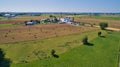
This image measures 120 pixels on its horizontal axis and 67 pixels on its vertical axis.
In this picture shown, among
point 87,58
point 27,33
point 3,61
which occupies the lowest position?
point 87,58

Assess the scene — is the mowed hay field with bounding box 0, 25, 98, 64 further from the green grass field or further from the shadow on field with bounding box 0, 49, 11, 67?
the green grass field

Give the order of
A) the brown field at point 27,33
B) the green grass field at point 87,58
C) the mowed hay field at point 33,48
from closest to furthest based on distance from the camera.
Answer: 1. the green grass field at point 87,58
2. the mowed hay field at point 33,48
3. the brown field at point 27,33

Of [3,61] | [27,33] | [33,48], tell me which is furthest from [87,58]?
[27,33]

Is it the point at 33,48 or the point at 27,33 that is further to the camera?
the point at 27,33

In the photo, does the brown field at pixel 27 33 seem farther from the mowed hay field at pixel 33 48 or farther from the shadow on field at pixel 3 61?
the shadow on field at pixel 3 61

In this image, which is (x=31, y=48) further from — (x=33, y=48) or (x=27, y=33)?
(x=27, y=33)

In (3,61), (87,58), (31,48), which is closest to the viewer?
(3,61)

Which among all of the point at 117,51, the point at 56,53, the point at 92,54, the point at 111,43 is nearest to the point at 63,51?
the point at 56,53

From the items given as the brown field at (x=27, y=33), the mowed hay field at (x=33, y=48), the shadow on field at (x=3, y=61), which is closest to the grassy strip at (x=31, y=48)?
the mowed hay field at (x=33, y=48)

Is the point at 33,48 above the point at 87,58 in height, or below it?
above
